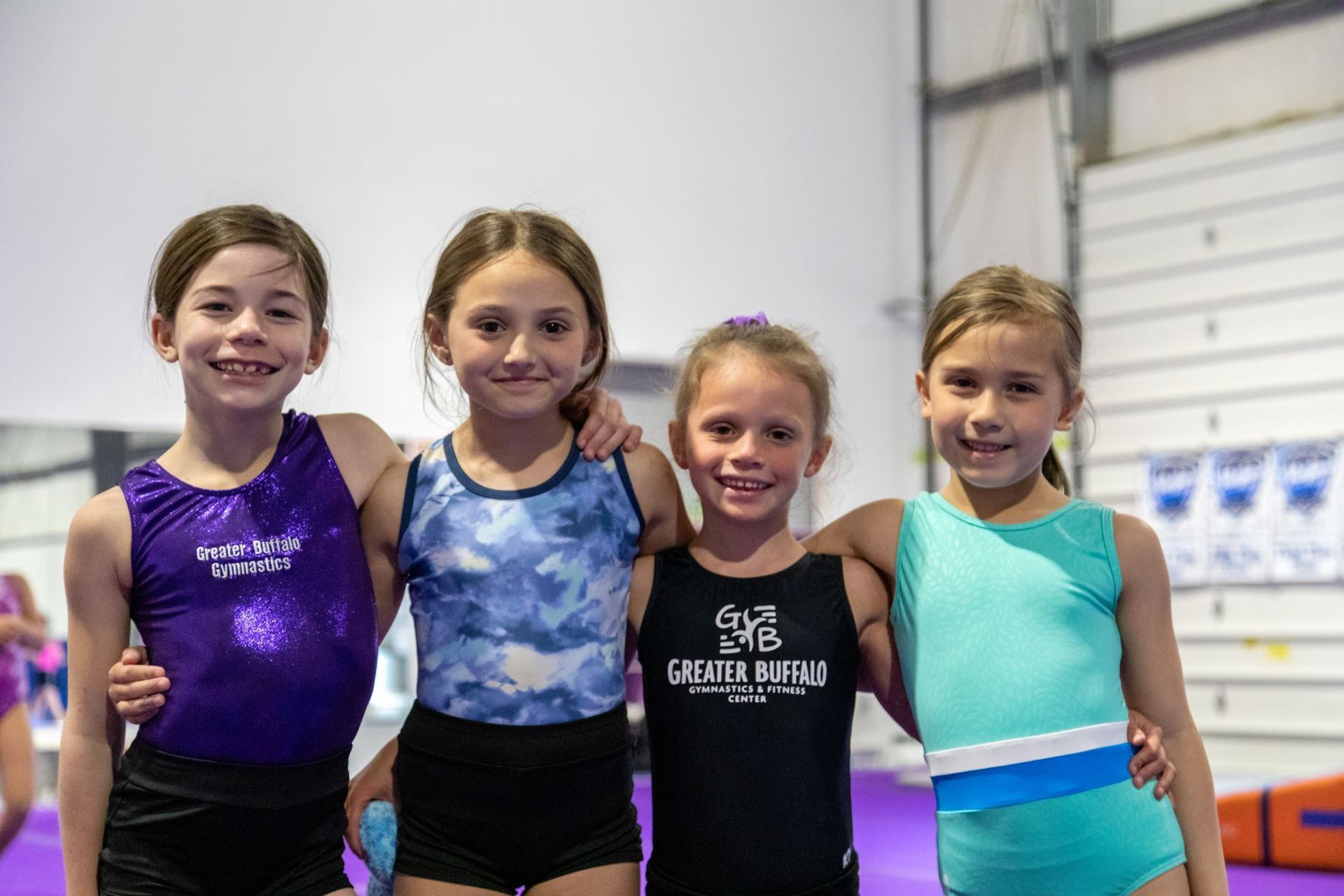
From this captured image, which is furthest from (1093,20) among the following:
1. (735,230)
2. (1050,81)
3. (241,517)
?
(241,517)

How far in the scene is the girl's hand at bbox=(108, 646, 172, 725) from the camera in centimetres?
202

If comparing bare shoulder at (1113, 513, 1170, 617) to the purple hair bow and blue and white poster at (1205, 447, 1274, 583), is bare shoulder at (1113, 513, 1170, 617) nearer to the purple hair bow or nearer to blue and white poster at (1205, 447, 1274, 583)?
the purple hair bow

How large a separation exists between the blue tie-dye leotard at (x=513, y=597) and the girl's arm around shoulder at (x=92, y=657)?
0.47 metres

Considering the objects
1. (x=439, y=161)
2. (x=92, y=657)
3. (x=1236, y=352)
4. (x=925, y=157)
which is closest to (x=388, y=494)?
(x=92, y=657)

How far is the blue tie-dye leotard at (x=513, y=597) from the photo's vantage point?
2.16m

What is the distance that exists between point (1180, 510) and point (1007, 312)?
22.0 ft

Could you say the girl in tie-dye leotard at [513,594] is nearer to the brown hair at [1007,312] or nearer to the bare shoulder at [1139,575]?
Result: the brown hair at [1007,312]

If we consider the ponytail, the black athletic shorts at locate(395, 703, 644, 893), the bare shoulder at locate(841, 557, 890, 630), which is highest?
the ponytail

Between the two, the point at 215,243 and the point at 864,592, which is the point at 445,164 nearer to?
the point at 215,243

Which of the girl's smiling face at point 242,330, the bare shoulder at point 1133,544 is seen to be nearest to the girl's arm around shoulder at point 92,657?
the girl's smiling face at point 242,330

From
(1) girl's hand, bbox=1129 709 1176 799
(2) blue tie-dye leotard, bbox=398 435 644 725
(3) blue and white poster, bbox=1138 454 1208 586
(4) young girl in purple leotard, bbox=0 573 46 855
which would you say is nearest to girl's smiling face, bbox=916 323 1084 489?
(1) girl's hand, bbox=1129 709 1176 799

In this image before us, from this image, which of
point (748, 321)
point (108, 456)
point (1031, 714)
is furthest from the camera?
point (108, 456)

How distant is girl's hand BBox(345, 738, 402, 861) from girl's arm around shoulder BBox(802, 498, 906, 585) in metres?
0.89

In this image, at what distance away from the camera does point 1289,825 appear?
5176 millimetres
